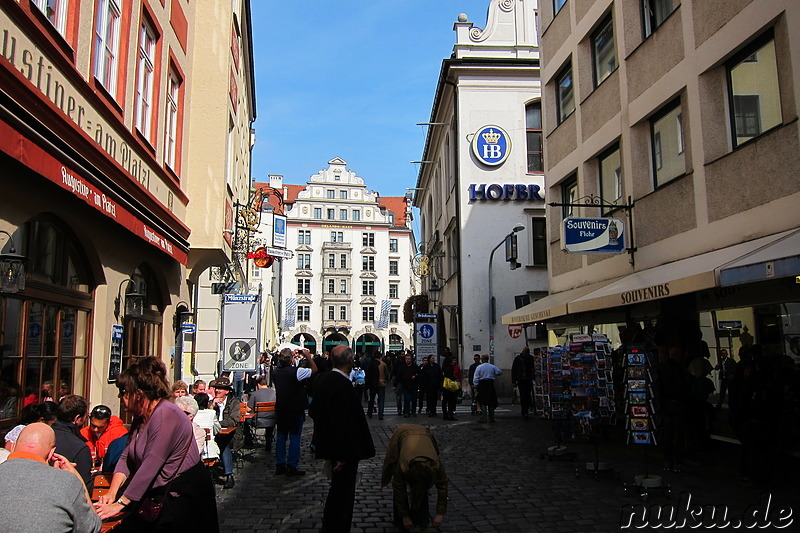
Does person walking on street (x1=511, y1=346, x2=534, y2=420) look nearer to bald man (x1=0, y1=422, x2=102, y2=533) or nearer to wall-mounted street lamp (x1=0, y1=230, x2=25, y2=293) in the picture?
wall-mounted street lamp (x1=0, y1=230, x2=25, y2=293)

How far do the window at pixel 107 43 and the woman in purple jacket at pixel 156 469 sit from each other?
608 centimetres

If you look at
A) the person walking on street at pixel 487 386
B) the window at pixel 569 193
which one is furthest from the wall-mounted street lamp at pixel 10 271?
the window at pixel 569 193

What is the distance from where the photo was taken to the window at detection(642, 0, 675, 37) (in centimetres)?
1205

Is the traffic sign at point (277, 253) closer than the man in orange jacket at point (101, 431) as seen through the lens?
No

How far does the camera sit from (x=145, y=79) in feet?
37.0

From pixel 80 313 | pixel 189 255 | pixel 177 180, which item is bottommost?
pixel 80 313

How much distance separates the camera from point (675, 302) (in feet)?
39.0

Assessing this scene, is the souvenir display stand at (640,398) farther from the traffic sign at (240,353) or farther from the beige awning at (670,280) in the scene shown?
the traffic sign at (240,353)

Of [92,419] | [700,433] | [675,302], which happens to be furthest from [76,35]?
[700,433]

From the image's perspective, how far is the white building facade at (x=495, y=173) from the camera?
27.3 m

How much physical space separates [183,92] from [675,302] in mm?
10516

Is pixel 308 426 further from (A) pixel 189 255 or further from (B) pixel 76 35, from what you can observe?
(B) pixel 76 35

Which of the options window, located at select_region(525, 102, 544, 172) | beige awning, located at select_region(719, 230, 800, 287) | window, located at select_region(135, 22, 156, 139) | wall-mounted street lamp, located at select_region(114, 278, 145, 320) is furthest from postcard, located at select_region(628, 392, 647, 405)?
window, located at select_region(525, 102, 544, 172)

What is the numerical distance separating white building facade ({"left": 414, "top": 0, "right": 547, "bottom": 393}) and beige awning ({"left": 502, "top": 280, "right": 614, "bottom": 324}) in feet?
31.8
